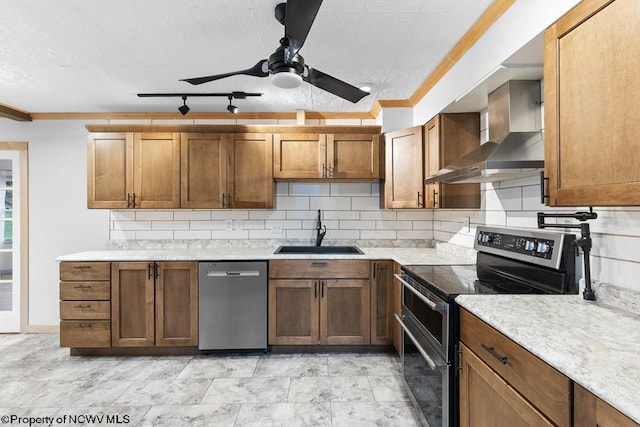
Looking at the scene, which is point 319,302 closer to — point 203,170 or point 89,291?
point 203,170

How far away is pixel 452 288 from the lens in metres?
1.72

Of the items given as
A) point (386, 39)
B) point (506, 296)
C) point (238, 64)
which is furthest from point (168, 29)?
point (506, 296)

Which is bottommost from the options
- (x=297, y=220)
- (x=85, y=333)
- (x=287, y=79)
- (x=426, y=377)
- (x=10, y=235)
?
(x=85, y=333)

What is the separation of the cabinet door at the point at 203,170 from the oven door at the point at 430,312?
2017 mm

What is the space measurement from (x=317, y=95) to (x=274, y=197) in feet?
3.77

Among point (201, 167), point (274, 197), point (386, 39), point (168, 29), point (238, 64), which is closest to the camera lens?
point (168, 29)

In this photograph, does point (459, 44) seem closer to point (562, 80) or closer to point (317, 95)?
point (562, 80)

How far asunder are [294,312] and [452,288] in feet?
5.36

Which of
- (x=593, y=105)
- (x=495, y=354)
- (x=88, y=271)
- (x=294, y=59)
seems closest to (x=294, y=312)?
(x=88, y=271)

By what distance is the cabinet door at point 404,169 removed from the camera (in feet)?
9.85

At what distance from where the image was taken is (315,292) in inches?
117

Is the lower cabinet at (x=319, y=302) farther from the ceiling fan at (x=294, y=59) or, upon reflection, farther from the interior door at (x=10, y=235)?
the interior door at (x=10, y=235)

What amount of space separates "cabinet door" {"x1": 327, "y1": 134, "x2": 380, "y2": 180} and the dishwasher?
1332 millimetres

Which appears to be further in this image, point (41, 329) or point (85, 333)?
point (41, 329)
